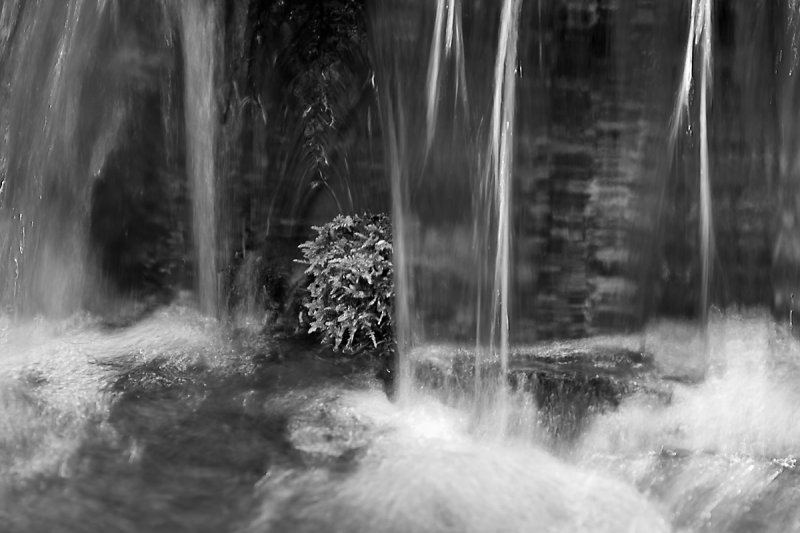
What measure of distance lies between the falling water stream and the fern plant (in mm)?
230

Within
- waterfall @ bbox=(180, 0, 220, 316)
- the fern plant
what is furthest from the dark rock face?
waterfall @ bbox=(180, 0, 220, 316)

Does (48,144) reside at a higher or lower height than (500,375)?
higher

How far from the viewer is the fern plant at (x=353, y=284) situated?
561 cm

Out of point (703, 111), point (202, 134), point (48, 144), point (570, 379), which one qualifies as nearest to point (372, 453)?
point (570, 379)

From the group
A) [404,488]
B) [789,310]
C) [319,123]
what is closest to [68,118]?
[319,123]

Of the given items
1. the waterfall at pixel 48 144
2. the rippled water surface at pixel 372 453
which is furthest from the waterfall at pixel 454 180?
the waterfall at pixel 48 144

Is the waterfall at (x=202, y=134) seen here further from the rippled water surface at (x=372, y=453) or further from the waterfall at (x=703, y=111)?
the waterfall at (x=703, y=111)

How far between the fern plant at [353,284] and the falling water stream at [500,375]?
0.23m

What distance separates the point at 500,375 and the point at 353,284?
1.19 metres

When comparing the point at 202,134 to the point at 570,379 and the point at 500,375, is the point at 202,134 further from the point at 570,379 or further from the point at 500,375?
the point at 570,379

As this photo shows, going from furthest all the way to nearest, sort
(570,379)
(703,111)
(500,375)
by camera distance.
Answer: (500,375)
(570,379)
(703,111)

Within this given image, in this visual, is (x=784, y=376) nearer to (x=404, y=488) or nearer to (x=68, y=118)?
(x=404, y=488)

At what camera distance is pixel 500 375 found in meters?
5.06

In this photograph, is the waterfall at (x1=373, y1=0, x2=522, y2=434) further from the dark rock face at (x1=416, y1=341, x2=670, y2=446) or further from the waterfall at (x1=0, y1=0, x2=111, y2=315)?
the waterfall at (x1=0, y1=0, x2=111, y2=315)
